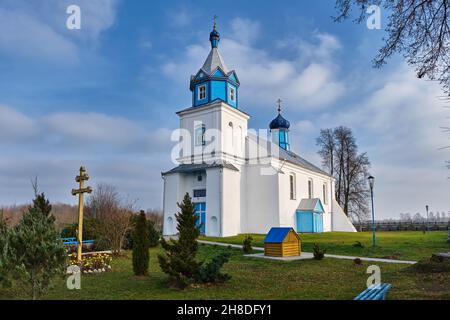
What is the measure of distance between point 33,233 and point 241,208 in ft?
70.8

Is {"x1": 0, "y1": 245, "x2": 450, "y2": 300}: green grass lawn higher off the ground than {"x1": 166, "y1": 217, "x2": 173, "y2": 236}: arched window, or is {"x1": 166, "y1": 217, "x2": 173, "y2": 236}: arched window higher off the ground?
{"x1": 166, "y1": 217, "x2": 173, "y2": 236}: arched window

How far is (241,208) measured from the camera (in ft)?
89.9

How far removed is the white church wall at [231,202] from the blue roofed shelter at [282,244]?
947cm

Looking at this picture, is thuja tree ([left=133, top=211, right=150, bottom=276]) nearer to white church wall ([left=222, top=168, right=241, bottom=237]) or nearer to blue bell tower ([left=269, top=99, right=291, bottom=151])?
white church wall ([left=222, top=168, right=241, bottom=237])

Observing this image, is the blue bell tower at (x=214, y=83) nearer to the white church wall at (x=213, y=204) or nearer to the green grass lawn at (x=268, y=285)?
the white church wall at (x=213, y=204)

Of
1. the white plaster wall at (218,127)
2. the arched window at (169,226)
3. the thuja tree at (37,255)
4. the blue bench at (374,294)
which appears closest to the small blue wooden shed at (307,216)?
the white plaster wall at (218,127)

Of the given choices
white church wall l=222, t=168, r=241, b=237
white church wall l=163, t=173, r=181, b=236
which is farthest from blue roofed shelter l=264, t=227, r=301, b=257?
white church wall l=163, t=173, r=181, b=236

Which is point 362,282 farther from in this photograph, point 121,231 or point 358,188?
point 358,188

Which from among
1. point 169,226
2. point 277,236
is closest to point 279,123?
point 169,226

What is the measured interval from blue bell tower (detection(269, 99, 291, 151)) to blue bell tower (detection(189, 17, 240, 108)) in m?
11.5

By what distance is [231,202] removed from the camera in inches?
1028

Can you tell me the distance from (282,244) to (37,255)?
10604 mm

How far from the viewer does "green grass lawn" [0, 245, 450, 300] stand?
7523 mm

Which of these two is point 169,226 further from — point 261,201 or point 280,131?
point 280,131
